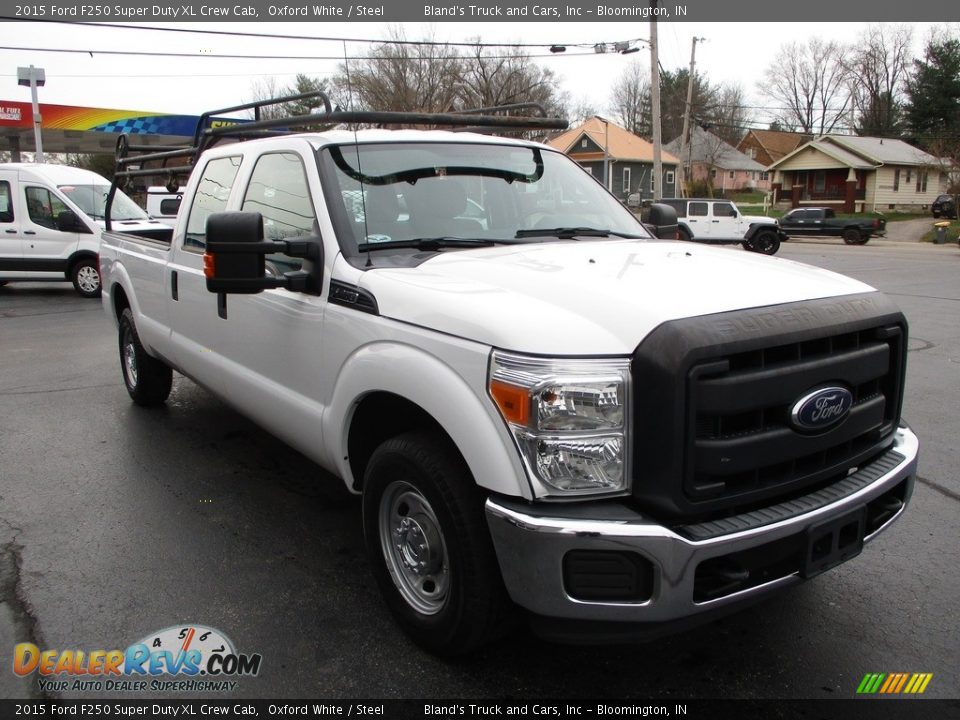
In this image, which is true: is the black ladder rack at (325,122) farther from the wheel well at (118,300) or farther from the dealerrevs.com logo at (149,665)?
the dealerrevs.com logo at (149,665)

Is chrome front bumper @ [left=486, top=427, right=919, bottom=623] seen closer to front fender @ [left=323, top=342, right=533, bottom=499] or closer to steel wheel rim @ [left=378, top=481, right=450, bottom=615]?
front fender @ [left=323, top=342, right=533, bottom=499]

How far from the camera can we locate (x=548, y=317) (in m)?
2.51

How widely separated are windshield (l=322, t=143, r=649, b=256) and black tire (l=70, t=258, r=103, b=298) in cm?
1254

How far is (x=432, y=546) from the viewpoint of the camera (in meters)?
2.89

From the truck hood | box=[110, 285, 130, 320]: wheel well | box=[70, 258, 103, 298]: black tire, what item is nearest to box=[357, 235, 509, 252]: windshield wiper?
the truck hood

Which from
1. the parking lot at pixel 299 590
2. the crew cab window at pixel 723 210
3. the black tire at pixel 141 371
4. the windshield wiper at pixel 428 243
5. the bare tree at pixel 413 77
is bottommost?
the parking lot at pixel 299 590

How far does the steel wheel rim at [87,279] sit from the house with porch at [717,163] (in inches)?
2735

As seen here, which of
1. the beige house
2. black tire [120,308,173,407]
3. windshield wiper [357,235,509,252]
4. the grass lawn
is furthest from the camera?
the beige house

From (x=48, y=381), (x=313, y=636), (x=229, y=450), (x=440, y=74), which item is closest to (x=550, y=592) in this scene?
(x=313, y=636)

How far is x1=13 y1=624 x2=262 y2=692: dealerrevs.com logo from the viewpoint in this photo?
114 inches

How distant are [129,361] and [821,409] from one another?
5753mm

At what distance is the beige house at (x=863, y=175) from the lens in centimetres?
5459

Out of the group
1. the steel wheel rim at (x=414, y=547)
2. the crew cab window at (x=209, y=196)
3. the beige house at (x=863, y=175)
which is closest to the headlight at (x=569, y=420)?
the steel wheel rim at (x=414, y=547)

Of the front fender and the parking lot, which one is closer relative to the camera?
the front fender
